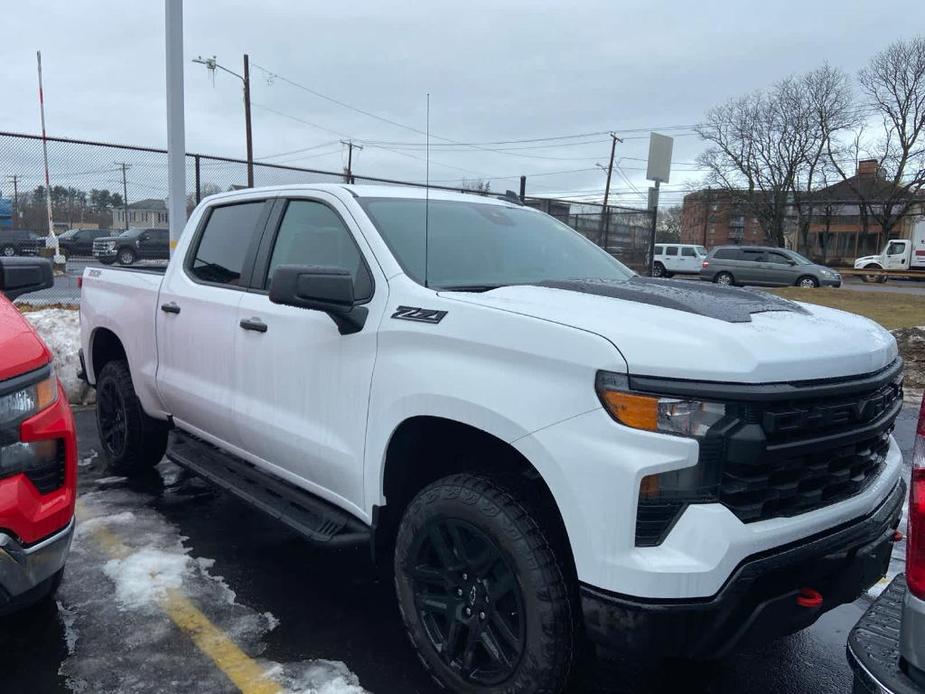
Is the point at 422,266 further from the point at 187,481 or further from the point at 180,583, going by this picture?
the point at 187,481

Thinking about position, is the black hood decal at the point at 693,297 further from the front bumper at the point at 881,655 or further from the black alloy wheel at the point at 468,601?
the black alloy wheel at the point at 468,601

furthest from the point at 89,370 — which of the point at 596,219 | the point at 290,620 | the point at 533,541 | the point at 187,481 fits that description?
the point at 596,219

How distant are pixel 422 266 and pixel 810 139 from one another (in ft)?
190

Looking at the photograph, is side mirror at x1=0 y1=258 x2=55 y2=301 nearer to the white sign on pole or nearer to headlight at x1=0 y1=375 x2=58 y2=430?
headlight at x1=0 y1=375 x2=58 y2=430

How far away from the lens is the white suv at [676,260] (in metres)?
37.6

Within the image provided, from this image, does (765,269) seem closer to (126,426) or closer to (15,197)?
(15,197)

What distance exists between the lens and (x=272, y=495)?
11.5ft

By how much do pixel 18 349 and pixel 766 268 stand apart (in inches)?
1202

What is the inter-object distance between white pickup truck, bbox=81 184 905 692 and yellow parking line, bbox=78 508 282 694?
551 millimetres

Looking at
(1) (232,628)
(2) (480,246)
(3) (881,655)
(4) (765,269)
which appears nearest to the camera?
(3) (881,655)

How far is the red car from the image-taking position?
2.41 meters

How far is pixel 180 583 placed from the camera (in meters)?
3.53

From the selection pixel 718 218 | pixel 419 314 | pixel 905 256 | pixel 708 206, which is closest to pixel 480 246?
pixel 419 314

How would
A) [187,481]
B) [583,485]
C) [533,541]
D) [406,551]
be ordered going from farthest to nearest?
[187,481]
[406,551]
[533,541]
[583,485]
